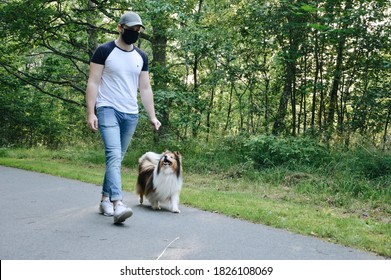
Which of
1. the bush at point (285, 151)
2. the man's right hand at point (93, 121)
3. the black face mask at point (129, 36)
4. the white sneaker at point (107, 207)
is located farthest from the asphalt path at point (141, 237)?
the bush at point (285, 151)

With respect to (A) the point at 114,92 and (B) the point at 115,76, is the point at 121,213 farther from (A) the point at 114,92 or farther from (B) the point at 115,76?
(B) the point at 115,76

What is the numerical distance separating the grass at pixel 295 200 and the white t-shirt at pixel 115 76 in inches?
87.6

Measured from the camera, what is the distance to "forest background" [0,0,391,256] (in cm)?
1017

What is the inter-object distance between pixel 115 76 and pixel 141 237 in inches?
74.2

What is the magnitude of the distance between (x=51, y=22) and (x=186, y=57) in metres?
4.33

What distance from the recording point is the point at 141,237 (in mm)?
4930

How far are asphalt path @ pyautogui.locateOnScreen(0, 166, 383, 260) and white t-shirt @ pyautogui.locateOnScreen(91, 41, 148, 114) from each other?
1.41 m

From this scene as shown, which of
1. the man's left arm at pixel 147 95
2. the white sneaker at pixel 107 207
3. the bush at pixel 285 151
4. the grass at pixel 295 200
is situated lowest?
the grass at pixel 295 200

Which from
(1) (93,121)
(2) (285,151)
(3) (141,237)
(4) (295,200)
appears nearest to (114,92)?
(1) (93,121)

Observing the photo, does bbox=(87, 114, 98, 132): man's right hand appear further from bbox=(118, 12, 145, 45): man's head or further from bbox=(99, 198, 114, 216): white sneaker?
bbox=(99, 198, 114, 216): white sneaker

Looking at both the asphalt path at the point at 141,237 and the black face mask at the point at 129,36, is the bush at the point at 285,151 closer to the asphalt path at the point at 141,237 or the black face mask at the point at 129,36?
the asphalt path at the point at 141,237

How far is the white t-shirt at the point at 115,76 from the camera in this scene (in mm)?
5500

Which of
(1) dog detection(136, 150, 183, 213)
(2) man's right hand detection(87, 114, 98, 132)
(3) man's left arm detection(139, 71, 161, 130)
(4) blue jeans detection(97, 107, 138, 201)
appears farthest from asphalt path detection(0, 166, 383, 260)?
(3) man's left arm detection(139, 71, 161, 130)

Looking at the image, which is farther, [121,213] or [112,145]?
[112,145]
